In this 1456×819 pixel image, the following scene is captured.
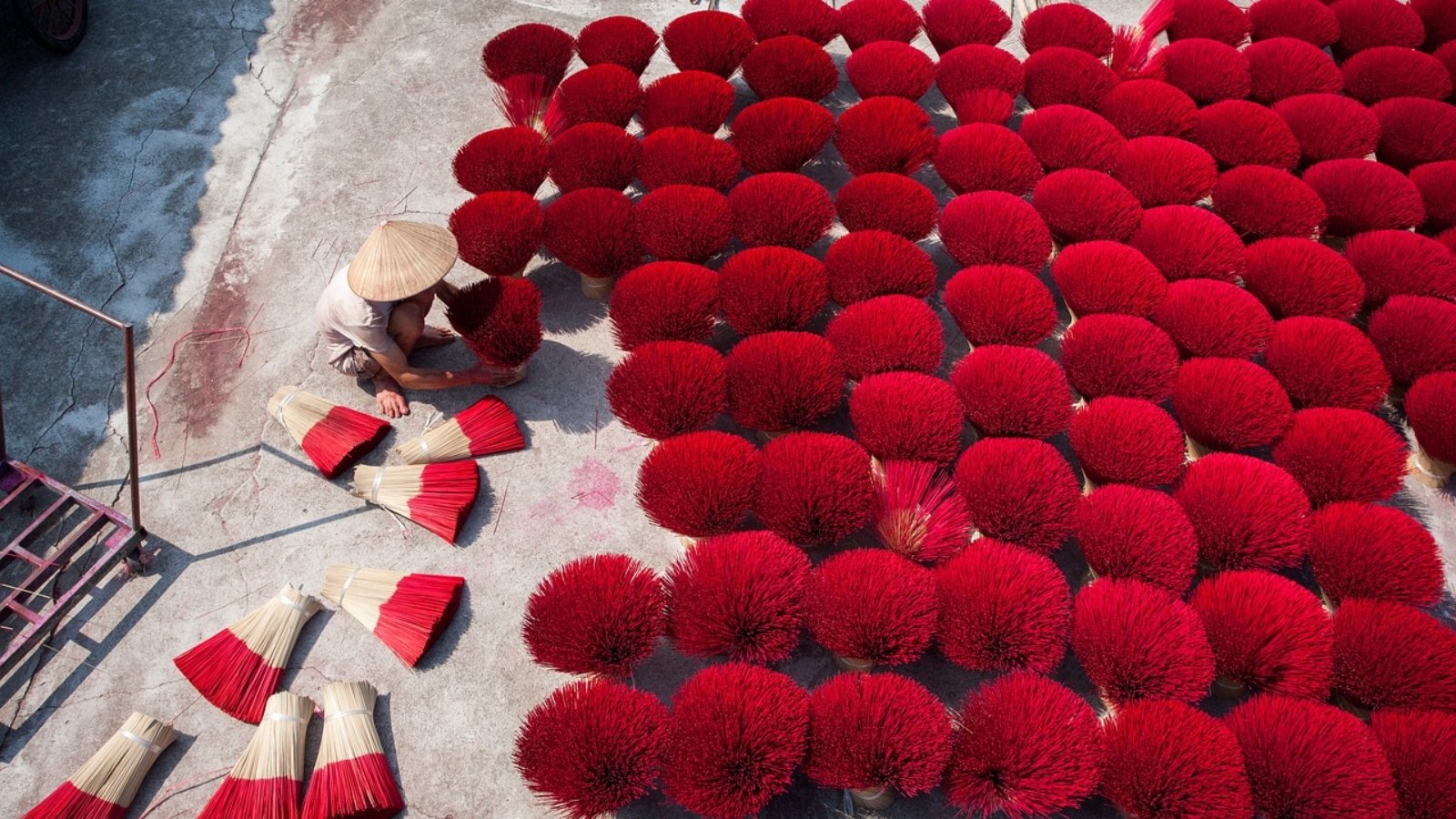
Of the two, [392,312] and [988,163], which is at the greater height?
[988,163]

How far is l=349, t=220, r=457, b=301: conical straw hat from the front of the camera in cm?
297

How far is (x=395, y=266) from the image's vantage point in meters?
2.99

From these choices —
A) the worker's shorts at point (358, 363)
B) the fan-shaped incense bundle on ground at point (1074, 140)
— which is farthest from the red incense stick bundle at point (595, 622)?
the fan-shaped incense bundle on ground at point (1074, 140)

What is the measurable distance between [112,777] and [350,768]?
63 cm

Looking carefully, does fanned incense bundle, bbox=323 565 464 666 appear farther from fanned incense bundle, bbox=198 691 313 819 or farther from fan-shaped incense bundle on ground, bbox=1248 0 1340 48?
fan-shaped incense bundle on ground, bbox=1248 0 1340 48

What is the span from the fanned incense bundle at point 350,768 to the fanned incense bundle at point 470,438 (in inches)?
33.3

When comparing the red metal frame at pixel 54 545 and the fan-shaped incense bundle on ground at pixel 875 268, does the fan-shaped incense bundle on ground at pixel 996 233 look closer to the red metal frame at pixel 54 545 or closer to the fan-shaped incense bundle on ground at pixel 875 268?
the fan-shaped incense bundle on ground at pixel 875 268

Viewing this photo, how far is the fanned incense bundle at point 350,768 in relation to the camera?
2.35 meters

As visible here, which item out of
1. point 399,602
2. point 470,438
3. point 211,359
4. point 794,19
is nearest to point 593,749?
point 399,602

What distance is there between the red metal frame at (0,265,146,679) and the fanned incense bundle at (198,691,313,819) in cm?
78

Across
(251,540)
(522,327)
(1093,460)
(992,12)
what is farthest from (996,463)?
(992,12)

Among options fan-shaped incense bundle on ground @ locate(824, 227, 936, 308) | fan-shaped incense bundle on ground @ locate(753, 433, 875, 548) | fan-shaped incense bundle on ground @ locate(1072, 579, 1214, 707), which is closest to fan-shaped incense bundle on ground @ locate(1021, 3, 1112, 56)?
fan-shaped incense bundle on ground @ locate(824, 227, 936, 308)

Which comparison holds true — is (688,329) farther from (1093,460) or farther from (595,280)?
(1093,460)

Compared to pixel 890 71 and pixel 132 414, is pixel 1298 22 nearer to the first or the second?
pixel 890 71
